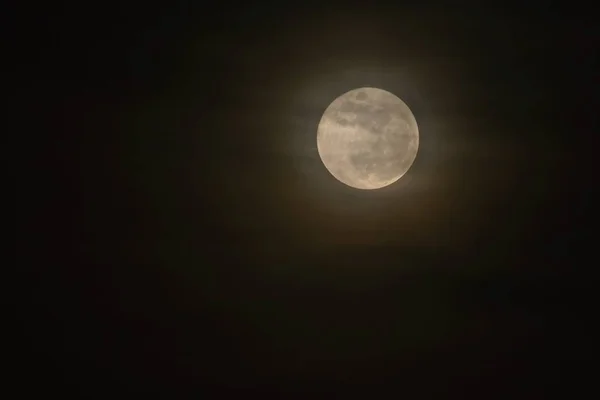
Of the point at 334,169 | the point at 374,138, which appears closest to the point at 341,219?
the point at 334,169

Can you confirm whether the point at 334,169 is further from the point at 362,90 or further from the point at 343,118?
the point at 362,90

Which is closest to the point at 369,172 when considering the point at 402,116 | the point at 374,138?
the point at 374,138

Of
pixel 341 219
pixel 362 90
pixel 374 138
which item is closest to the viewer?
pixel 374 138

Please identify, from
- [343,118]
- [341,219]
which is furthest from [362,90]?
[341,219]

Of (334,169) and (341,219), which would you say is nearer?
(334,169)

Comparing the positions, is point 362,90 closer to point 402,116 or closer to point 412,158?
point 402,116

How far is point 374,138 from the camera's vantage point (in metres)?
→ 2.50

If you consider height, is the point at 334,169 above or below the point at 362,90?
below

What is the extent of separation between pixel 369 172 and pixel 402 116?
12.5 inches

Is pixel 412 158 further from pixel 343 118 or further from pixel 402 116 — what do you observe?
pixel 343 118

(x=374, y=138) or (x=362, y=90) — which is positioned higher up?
(x=362, y=90)

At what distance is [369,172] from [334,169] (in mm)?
174

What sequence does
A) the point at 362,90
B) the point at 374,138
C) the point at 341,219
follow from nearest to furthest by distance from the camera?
the point at 374,138 → the point at 362,90 → the point at 341,219

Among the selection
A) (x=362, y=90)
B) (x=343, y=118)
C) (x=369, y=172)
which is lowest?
(x=369, y=172)
